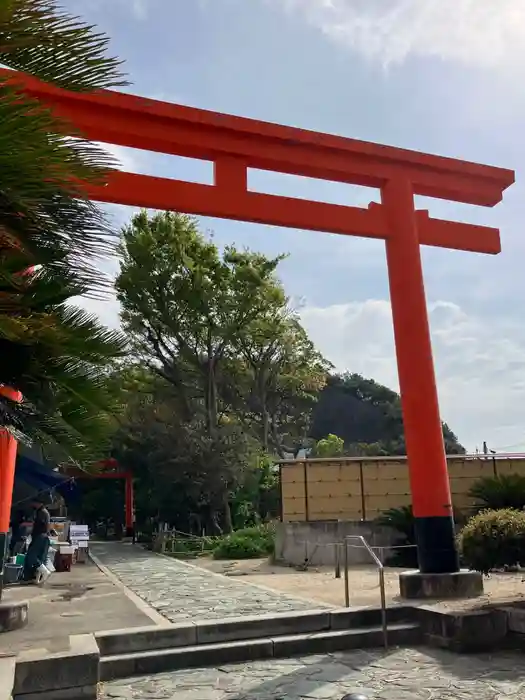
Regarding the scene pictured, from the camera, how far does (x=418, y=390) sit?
7973 millimetres

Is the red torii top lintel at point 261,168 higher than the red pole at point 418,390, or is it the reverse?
the red torii top lintel at point 261,168

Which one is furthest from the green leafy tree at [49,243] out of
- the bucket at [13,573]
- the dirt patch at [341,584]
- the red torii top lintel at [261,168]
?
the bucket at [13,573]

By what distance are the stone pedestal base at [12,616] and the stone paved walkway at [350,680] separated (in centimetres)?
225

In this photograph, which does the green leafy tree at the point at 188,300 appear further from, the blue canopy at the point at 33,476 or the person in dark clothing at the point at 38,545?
the person in dark clothing at the point at 38,545

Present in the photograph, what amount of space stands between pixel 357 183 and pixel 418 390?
2849 mm

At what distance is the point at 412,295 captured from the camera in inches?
321

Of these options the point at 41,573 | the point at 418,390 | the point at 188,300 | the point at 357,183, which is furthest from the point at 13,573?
the point at 188,300

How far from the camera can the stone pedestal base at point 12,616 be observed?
6.87m

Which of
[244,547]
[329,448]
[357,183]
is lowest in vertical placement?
[244,547]

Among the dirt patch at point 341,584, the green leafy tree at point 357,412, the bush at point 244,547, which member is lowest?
the dirt patch at point 341,584

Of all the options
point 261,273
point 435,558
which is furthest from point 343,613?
point 261,273

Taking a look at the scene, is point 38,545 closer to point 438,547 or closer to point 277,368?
point 438,547

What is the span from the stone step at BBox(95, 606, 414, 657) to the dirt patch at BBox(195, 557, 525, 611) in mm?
716

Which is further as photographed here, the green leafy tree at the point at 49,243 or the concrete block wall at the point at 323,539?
the concrete block wall at the point at 323,539
